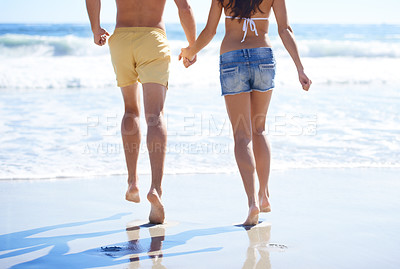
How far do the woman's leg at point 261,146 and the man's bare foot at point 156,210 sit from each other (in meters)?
0.70

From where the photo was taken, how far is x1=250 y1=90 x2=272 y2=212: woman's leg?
3.61 metres

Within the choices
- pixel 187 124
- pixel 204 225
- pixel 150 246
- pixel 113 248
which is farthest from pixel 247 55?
pixel 187 124

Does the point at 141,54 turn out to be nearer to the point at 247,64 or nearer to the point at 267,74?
the point at 247,64

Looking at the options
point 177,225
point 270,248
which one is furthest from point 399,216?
point 177,225

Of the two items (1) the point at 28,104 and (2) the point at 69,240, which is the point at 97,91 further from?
(2) the point at 69,240

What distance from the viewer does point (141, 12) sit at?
3.70m

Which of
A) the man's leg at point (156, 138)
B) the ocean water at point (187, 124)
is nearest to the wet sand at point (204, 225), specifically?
the man's leg at point (156, 138)

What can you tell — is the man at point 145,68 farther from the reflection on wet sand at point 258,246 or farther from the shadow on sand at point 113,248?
the reflection on wet sand at point 258,246

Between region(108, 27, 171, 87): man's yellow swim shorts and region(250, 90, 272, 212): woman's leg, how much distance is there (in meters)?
0.67

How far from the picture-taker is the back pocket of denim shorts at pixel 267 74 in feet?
11.5

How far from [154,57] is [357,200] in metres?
1.98

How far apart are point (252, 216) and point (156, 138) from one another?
841 millimetres

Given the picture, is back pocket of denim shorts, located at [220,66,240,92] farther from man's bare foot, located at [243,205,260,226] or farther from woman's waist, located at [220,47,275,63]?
man's bare foot, located at [243,205,260,226]

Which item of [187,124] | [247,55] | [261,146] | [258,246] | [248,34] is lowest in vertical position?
[258,246]
